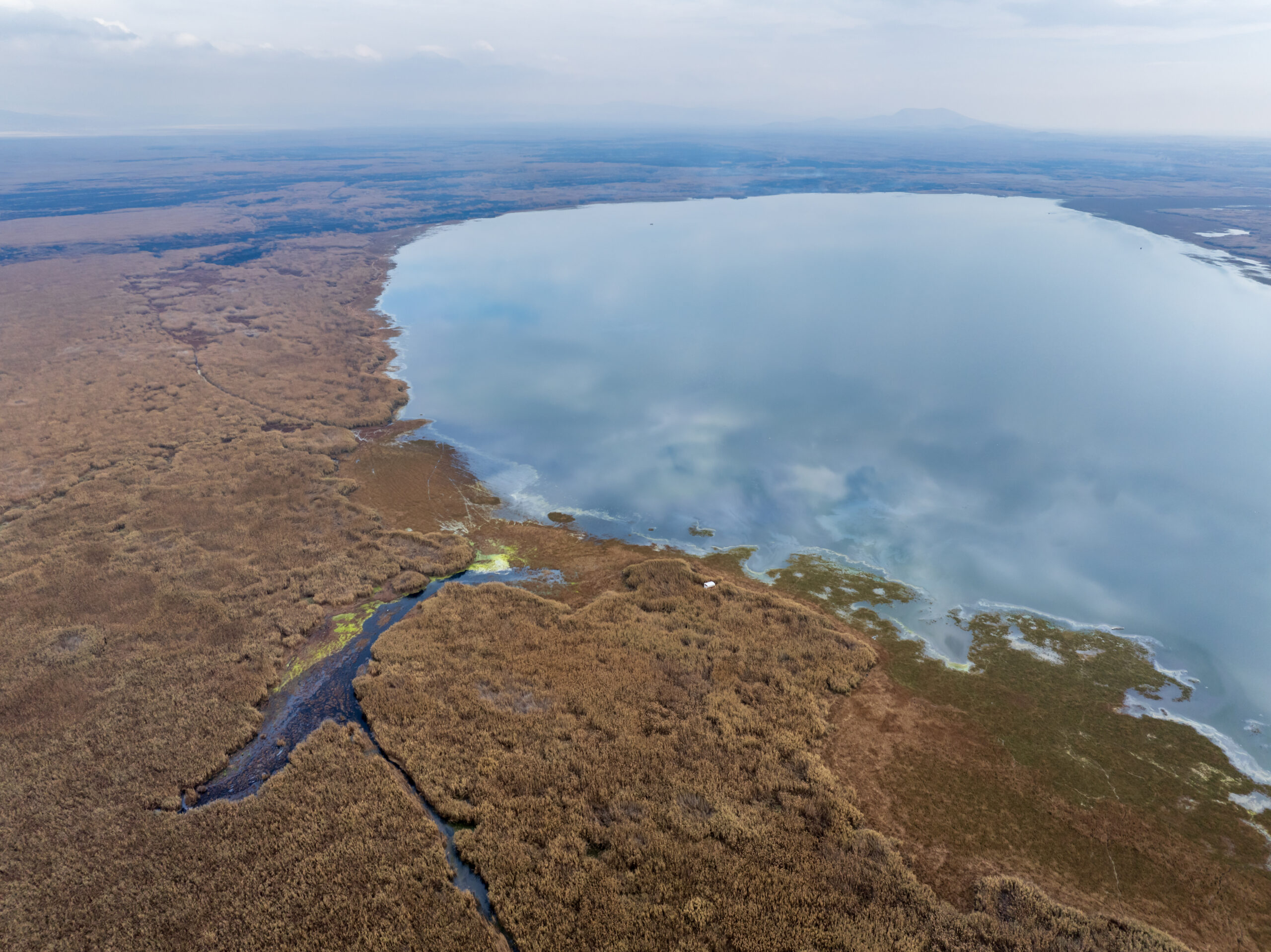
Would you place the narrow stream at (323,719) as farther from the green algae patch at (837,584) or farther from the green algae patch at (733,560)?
the green algae patch at (837,584)

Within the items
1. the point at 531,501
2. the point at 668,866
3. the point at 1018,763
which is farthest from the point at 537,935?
the point at 531,501

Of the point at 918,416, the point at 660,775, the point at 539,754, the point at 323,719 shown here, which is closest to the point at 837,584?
the point at 660,775

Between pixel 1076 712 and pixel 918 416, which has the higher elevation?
pixel 918 416

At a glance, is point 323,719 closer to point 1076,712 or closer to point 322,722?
point 322,722

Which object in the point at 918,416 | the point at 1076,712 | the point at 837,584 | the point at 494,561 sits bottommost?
the point at 494,561

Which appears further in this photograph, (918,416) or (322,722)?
(918,416)

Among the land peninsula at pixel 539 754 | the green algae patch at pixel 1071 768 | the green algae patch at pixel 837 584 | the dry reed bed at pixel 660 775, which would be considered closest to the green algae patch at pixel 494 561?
the land peninsula at pixel 539 754

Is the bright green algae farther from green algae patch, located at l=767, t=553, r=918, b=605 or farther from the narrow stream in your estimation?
the narrow stream
